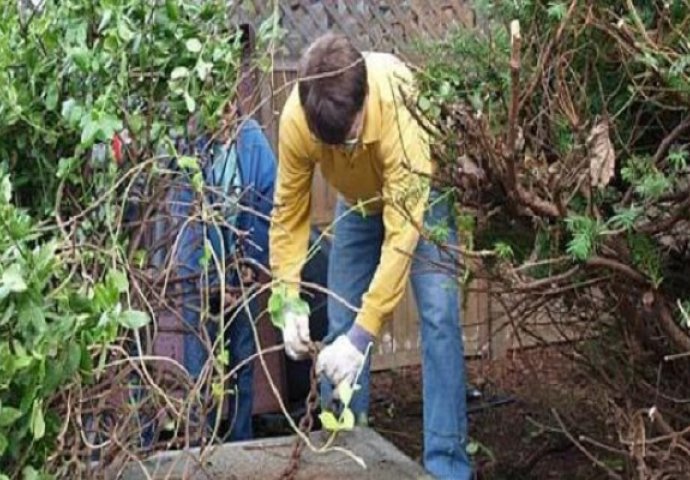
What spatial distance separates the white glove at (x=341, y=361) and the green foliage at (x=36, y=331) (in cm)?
177

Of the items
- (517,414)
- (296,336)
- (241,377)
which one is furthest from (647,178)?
(517,414)

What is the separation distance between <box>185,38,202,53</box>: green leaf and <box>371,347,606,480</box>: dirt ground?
1.46 meters

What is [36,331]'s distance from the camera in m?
2.10

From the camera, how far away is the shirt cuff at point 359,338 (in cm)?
407

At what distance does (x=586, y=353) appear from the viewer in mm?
3627

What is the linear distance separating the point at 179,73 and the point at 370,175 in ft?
4.85

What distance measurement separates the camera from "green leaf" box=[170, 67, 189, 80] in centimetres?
304

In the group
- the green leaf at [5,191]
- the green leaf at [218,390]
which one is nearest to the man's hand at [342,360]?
the green leaf at [218,390]

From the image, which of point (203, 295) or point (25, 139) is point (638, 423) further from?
point (25, 139)

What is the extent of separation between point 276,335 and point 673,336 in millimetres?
2615

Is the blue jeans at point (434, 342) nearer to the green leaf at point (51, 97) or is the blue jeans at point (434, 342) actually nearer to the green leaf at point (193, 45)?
the green leaf at point (193, 45)

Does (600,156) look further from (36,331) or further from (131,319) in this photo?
(36,331)

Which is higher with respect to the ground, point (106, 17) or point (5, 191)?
point (106, 17)

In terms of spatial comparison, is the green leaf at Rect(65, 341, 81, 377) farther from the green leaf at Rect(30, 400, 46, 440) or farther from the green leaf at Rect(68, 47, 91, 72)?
the green leaf at Rect(68, 47, 91, 72)
